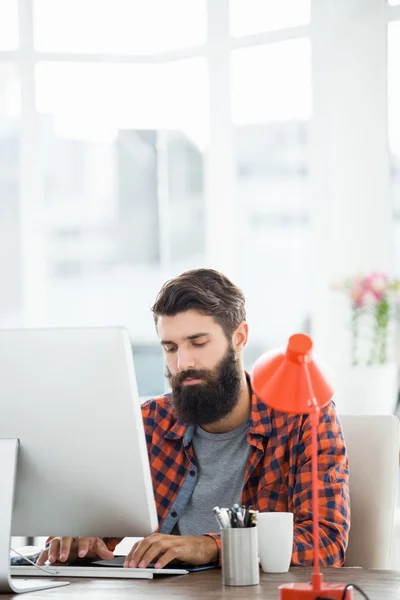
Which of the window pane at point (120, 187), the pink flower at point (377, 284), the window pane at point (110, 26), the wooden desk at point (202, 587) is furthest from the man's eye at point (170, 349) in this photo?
the window pane at point (110, 26)

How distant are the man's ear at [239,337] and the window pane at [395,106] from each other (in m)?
2.19

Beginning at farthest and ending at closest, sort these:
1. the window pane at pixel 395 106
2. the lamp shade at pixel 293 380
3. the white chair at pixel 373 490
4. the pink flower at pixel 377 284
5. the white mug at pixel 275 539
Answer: the window pane at pixel 395 106 → the pink flower at pixel 377 284 → the white chair at pixel 373 490 → the white mug at pixel 275 539 → the lamp shade at pixel 293 380

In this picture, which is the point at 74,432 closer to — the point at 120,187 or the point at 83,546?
the point at 83,546

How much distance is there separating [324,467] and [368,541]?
0.24 m

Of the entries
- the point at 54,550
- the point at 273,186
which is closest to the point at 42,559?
the point at 54,550

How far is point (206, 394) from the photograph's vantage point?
7.00 feet

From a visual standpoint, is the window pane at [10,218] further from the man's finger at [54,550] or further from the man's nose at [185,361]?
the man's finger at [54,550]

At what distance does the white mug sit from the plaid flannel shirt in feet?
0.35

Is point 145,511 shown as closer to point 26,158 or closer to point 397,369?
point 397,369

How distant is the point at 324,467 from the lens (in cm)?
194

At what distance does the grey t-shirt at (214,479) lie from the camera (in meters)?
2.13

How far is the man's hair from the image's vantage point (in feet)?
7.12

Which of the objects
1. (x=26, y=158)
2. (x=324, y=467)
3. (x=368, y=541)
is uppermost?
(x=26, y=158)

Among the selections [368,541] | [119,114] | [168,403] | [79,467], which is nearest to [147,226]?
[119,114]
